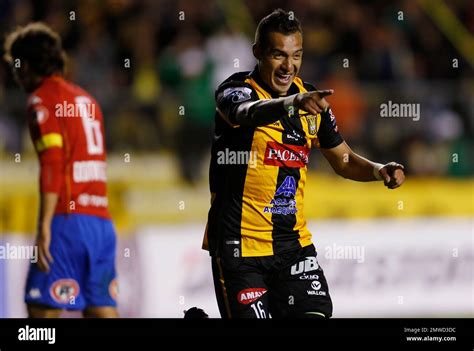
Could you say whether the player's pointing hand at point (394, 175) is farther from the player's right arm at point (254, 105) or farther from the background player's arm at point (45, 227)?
the background player's arm at point (45, 227)

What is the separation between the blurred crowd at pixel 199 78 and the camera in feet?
36.8

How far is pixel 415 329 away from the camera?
7.47m

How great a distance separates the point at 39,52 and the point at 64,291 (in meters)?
1.61

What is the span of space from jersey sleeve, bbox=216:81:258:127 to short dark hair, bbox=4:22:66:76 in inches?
73.8

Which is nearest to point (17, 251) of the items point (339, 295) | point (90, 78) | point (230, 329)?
point (90, 78)

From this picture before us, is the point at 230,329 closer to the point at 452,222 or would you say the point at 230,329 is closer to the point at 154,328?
the point at 154,328

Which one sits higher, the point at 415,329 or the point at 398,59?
the point at 398,59

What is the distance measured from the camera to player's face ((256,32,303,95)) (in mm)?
6238

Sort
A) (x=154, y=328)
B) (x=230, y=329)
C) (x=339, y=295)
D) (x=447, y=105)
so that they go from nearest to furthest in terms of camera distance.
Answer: (x=230, y=329)
(x=154, y=328)
(x=339, y=295)
(x=447, y=105)

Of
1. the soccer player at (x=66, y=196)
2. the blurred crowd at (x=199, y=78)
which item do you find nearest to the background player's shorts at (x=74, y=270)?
the soccer player at (x=66, y=196)

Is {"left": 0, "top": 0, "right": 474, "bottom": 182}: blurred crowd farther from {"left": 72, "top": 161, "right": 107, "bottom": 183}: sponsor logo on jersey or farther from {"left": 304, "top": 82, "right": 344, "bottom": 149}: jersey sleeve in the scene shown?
{"left": 304, "top": 82, "right": 344, "bottom": 149}: jersey sleeve

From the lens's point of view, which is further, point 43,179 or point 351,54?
point 351,54

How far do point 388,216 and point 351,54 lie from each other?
200 centimetres

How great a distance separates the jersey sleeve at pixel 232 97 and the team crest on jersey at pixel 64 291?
6.35 ft
